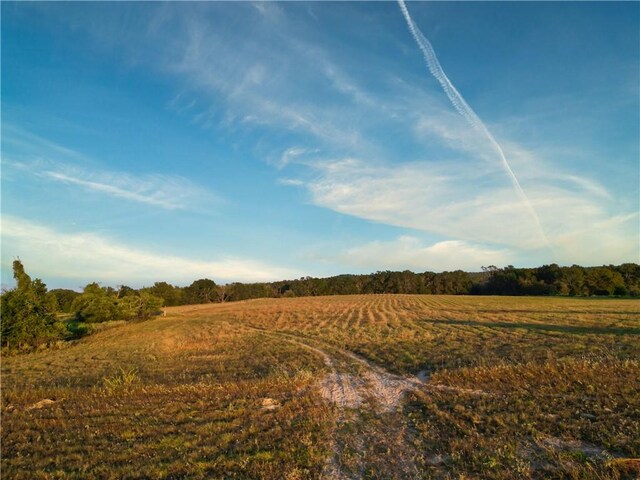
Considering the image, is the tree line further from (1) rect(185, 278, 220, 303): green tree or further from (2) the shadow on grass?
(2) the shadow on grass

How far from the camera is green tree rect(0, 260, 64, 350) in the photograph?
40178 mm

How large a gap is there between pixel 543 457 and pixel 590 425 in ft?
8.55

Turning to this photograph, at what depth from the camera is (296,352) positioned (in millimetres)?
27578

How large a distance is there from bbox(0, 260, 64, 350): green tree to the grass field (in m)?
18.2

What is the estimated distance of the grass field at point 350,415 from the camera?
28.9ft

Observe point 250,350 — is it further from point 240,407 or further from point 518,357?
point 518,357

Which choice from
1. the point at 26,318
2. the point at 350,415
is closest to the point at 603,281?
the point at 350,415

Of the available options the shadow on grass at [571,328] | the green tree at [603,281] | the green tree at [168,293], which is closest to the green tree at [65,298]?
the green tree at [168,293]

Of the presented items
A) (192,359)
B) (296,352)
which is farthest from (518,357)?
(192,359)

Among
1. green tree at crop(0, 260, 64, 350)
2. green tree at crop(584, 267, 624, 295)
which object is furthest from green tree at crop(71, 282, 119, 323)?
green tree at crop(584, 267, 624, 295)

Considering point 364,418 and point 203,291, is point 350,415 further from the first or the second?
point 203,291

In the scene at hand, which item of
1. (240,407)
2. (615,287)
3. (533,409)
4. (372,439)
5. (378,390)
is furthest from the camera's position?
(615,287)

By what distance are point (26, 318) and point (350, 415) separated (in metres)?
43.6

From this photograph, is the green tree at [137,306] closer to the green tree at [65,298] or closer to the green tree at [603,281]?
the green tree at [65,298]
